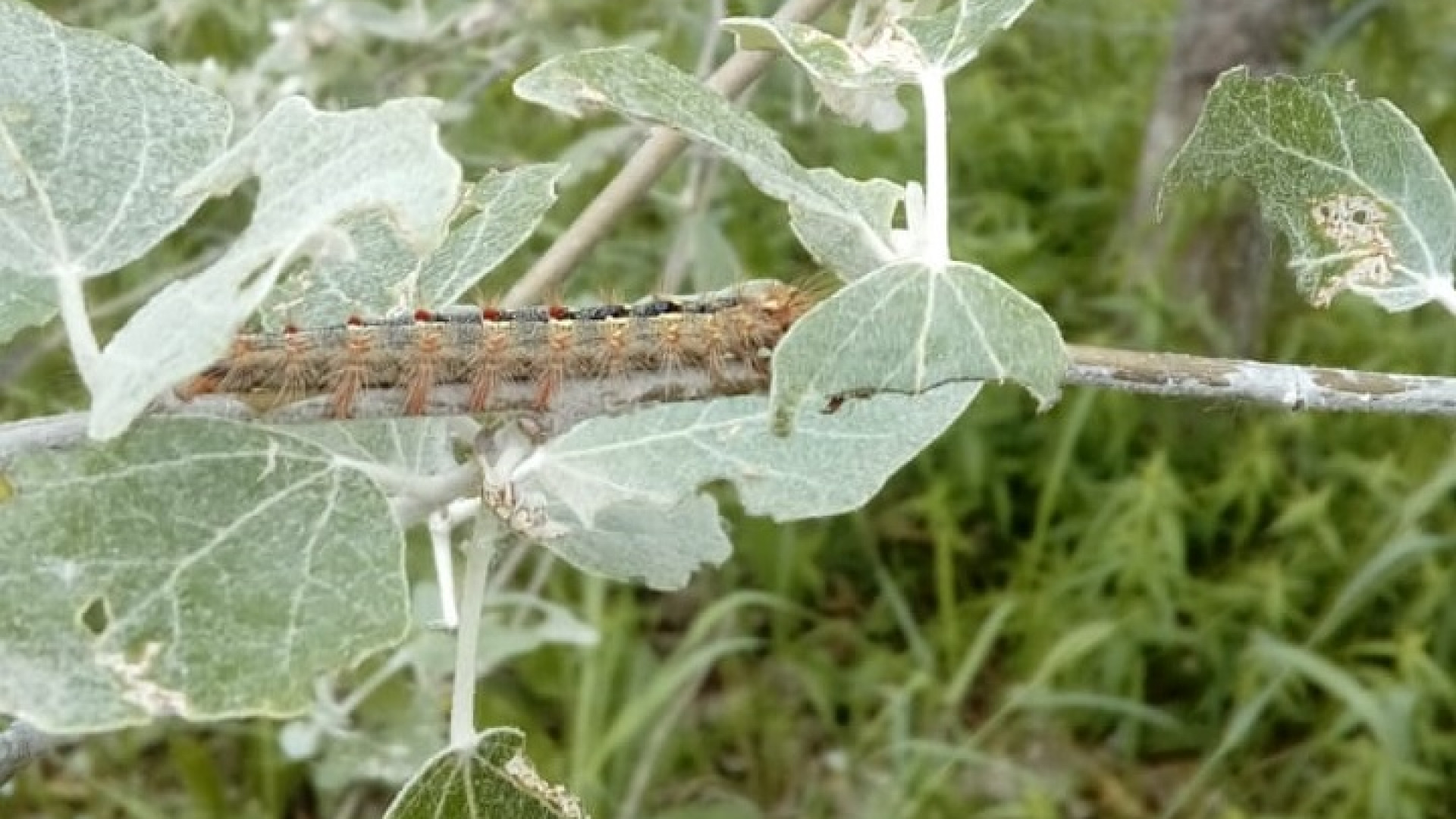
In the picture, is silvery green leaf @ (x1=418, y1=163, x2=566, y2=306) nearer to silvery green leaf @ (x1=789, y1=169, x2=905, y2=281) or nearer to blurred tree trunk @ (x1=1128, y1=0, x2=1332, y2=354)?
silvery green leaf @ (x1=789, y1=169, x2=905, y2=281)

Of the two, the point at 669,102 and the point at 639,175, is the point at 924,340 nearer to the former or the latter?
the point at 669,102

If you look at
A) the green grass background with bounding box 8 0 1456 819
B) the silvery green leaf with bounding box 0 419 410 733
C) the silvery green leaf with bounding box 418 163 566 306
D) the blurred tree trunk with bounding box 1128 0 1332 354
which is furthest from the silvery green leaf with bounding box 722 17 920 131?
the blurred tree trunk with bounding box 1128 0 1332 354

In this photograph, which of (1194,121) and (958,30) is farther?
(1194,121)

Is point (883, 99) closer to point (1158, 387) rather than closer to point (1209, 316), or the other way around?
point (1158, 387)

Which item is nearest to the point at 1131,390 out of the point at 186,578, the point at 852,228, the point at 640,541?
the point at 852,228

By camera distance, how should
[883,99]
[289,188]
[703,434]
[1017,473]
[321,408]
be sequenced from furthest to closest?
[1017,473]
[883,99]
[703,434]
[321,408]
[289,188]

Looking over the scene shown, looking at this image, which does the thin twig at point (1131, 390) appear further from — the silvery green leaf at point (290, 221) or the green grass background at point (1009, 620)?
the green grass background at point (1009, 620)

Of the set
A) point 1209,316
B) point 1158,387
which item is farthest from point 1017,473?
point 1158,387
